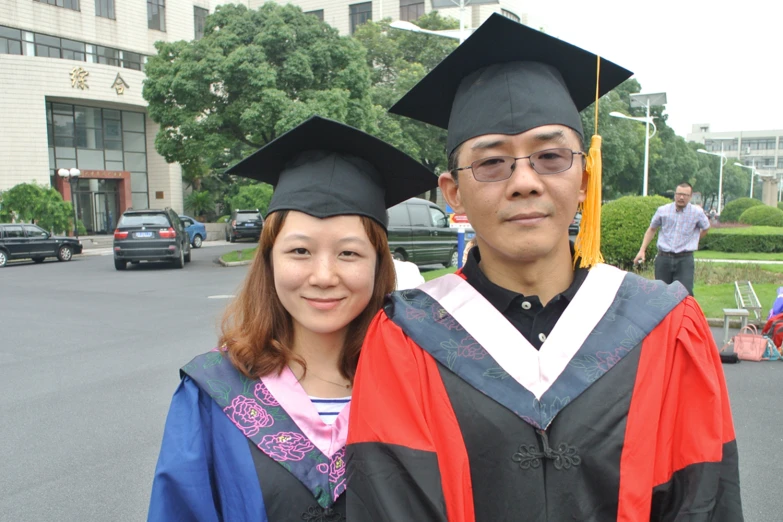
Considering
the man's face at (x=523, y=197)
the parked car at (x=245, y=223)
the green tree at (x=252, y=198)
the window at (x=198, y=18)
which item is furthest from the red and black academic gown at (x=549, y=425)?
the window at (x=198, y=18)

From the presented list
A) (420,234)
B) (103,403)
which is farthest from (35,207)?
(103,403)

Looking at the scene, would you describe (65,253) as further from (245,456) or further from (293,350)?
(245,456)

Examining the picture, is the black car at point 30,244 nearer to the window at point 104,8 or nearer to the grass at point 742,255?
the window at point 104,8

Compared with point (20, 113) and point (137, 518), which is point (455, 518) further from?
point (20, 113)

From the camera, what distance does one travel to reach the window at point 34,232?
63.7 feet

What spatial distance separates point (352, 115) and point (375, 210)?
16.9 m

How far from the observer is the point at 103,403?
5496mm

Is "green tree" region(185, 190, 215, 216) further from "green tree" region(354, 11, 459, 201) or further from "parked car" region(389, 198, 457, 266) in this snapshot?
"parked car" region(389, 198, 457, 266)

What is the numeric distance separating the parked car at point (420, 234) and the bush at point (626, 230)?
3213 millimetres

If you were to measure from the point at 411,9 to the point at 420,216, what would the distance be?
102ft

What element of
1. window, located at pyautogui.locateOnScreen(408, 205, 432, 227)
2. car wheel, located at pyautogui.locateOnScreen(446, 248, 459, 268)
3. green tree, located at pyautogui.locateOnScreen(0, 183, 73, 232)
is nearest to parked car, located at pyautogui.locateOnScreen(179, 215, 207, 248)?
green tree, located at pyautogui.locateOnScreen(0, 183, 73, 232)

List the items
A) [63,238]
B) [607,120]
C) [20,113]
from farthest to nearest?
[607,120] → [20,113] → [63,238]

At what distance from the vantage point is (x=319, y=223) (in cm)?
182

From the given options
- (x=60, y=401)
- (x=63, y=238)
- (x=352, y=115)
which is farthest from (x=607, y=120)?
(x=60, y=401)
